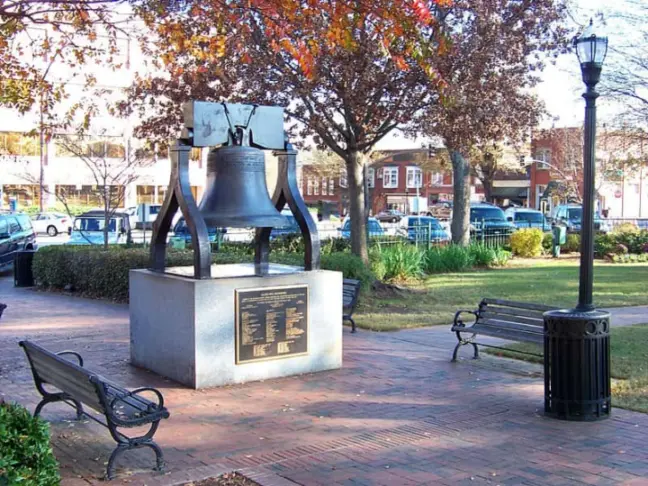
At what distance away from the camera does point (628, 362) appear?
9305 mm

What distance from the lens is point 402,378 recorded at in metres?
8.49

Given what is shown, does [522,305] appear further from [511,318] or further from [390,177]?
[390,177]

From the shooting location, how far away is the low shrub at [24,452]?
372 centimetres

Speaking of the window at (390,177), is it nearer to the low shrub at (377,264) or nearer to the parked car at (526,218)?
the parked car at (526,218)

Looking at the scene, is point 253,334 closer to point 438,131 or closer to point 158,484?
point 158,484

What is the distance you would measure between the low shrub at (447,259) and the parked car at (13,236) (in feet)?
37.1

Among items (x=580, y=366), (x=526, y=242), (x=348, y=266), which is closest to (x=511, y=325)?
(x=580, y=366)

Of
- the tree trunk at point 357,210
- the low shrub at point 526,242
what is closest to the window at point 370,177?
the low shrub at point 526,242

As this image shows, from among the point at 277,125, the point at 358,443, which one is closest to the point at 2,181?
the point at 277,125

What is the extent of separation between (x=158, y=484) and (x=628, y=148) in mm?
25859

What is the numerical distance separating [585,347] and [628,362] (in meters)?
2.82

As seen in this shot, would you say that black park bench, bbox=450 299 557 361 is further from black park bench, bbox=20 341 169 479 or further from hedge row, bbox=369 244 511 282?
hedge row, bbox=369 244 511 282

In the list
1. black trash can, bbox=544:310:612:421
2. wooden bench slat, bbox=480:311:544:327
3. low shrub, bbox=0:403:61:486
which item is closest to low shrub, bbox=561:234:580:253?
wooden bench slat, bbox=480:311:544:327

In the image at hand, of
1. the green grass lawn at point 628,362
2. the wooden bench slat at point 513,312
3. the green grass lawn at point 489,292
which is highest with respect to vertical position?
the wooden bench slat at point 513,312
